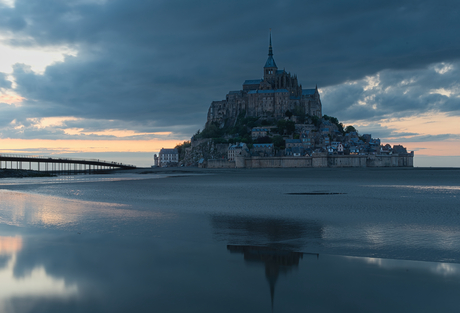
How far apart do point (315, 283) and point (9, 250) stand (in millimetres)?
7431

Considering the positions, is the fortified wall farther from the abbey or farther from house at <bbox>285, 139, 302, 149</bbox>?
the abbey

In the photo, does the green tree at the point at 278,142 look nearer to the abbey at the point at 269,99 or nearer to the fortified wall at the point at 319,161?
the fortified wall at the point at 319,161

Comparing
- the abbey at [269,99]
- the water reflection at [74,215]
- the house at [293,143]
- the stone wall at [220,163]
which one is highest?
the abbey at [269,99]

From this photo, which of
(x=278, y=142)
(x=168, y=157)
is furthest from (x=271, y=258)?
(x=168, y=157)

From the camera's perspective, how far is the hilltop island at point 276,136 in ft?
299

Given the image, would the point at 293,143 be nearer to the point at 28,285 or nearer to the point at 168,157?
the point at 168,157

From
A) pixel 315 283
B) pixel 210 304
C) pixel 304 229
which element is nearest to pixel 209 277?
pixel 210 304

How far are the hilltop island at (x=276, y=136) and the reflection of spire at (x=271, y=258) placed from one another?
81554mm

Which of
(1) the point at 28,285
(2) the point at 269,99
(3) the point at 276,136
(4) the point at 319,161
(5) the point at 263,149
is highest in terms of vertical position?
(2) the point at 269,99

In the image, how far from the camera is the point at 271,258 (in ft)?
27.5

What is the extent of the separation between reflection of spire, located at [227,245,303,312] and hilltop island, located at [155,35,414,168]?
81554 mm

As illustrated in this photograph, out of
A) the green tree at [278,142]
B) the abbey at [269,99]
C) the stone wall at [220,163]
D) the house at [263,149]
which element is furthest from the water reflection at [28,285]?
the abbey at [269,99]

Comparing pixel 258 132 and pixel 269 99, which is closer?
pixel 258 132

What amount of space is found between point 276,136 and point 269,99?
48.4 feet
